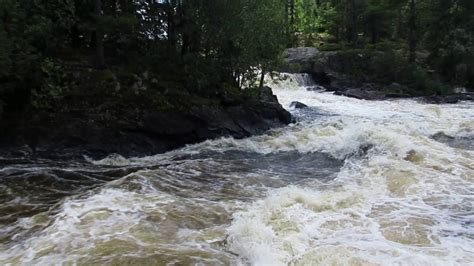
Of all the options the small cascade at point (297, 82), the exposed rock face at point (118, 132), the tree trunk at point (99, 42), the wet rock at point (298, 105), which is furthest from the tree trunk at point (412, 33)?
the tree trunk at point (99, 42)

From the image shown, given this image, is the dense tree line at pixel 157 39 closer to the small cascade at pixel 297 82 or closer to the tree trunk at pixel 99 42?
the tree trunk at pixel 99 42

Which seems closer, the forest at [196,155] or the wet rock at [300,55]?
the forest at [196,155]

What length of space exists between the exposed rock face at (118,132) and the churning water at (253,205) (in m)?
0.60

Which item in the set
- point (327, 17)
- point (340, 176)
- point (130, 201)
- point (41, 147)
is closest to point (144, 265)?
point (130, 201)

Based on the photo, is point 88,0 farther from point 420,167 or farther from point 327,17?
point 327,17

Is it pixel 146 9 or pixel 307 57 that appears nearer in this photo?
pixel 146 9

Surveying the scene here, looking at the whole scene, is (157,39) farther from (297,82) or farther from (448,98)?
(448,98)

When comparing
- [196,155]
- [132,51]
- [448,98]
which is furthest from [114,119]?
[448,98]

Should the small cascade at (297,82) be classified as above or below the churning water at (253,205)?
above

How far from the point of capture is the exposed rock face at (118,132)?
12.5 metres

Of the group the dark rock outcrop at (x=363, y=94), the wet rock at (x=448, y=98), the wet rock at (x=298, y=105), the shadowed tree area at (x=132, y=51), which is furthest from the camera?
the dark rock outcrop at (x=363, y=94)

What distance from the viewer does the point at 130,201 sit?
328 inches

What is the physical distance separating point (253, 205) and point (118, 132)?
6.18 meters

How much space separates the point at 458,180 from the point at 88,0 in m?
12.1
